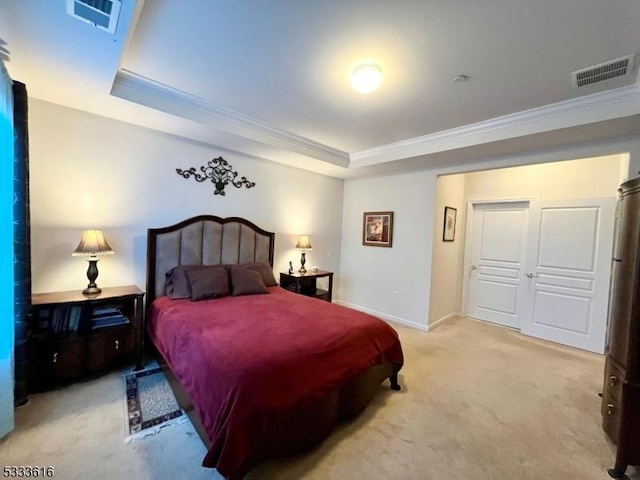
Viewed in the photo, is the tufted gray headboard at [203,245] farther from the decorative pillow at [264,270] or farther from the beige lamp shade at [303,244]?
the beige lamp shade at [303,244]

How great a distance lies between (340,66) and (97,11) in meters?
1.49

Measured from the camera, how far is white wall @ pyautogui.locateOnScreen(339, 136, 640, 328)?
13.4ft

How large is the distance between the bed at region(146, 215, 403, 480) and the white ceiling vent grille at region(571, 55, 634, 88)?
248 centimetres

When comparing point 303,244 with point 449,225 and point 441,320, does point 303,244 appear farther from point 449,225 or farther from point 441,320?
point 441,320

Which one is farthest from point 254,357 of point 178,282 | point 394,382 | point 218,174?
point 218,174

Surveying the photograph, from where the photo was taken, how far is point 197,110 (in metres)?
2.79

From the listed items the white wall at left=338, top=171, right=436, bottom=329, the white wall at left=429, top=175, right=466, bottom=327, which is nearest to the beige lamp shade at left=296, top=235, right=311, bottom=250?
the white wall at left=338, top=171, right=436, bottom=329

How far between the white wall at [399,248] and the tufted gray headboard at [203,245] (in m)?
1.80

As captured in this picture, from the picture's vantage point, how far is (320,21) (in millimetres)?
1659

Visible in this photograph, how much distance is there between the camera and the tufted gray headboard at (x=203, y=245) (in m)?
3.06

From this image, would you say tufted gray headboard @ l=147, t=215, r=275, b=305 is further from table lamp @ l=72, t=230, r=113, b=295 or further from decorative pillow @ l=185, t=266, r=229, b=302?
table lamp @ l=72, t=230, r=113, b=295

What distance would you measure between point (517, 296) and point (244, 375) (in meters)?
4.56

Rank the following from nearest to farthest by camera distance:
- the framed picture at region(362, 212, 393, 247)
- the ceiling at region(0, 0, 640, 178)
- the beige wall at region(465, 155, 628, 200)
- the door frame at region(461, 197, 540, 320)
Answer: the ceiling at region(0, 0, 640, 178) < the beige wall at region(465, 155, 628, 200) < the framed picture at region(362, 212, 393, 247) < the door frame at region(461, 197, 540, 320)

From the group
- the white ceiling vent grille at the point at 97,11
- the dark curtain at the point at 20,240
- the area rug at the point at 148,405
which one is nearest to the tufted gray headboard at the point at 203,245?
the area rug at the point at 148,405
